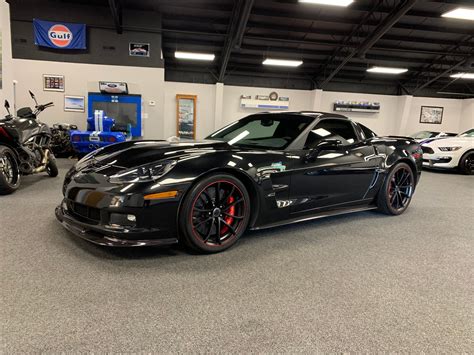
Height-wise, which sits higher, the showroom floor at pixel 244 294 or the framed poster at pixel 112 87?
the framed poster at pixel 112 87

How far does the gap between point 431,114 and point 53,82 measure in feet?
59.6

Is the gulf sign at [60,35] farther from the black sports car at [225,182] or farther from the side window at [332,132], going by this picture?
the side window at [332,132]

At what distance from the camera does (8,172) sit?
4.01 meters

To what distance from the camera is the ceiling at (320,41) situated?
10031mm

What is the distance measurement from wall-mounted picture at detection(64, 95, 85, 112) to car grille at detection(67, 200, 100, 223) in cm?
904

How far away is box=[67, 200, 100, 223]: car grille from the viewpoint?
6.99ft

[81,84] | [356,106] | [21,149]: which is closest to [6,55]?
[81,84]

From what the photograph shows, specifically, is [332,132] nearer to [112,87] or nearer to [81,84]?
[112,87]

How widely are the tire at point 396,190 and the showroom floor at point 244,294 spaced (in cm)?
69

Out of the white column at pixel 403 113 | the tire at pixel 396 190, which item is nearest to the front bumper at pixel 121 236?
the tire at pixel 396 190

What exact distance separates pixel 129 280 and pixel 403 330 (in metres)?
1.47

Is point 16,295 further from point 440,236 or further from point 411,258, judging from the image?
point 440,236

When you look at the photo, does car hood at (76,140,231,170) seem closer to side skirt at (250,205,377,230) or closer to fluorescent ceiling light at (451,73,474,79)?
side skirt at (250,205,377,230)

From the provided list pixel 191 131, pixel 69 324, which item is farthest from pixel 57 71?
pixel 69 324
